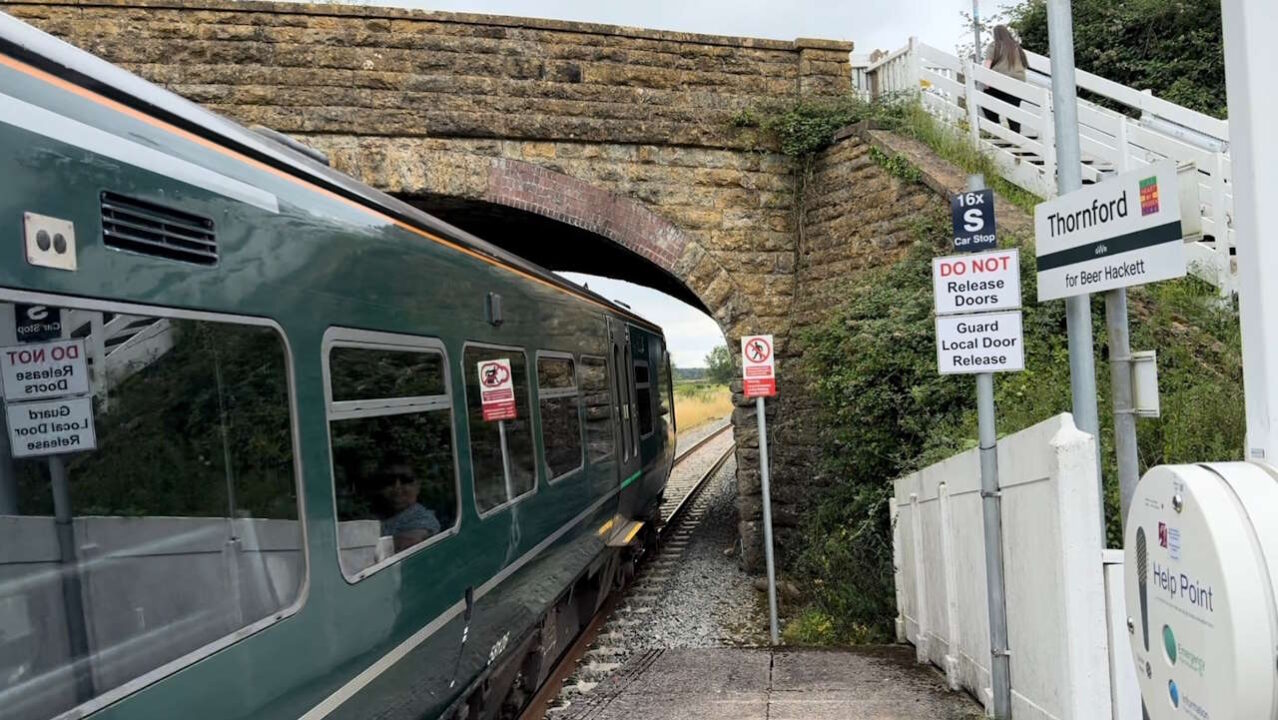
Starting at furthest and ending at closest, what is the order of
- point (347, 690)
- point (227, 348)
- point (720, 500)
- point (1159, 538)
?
1. point (720, 500)
2. point (347, 690)
3. point (227, 348)
4. point (1159, 538)

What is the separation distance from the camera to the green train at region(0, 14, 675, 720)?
2.29 metres

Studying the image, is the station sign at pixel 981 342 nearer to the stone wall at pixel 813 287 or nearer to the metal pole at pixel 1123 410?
the metal pole at pixel 1123 410

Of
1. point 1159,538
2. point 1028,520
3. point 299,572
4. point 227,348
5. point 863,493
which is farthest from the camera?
point 863,493

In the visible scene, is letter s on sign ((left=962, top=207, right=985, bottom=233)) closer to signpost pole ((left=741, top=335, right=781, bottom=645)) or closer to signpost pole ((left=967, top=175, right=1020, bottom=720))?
signpost pole ((left=967, top=175, right=1020, bottom=720))

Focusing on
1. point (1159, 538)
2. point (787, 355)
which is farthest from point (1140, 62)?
point (1159, 538)

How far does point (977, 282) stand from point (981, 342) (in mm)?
311

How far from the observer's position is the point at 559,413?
7.48 m

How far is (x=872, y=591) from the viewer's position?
9352mm

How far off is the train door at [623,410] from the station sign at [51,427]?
7.41 metres

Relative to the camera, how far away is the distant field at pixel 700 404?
5119 centimetres

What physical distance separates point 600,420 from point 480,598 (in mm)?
4019

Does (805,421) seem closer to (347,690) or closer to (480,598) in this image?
(480,598)

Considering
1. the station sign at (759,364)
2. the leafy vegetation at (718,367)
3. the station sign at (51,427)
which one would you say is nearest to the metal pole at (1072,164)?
the station sign at (51,427)

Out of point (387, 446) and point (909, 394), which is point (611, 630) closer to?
point (909, 394)
